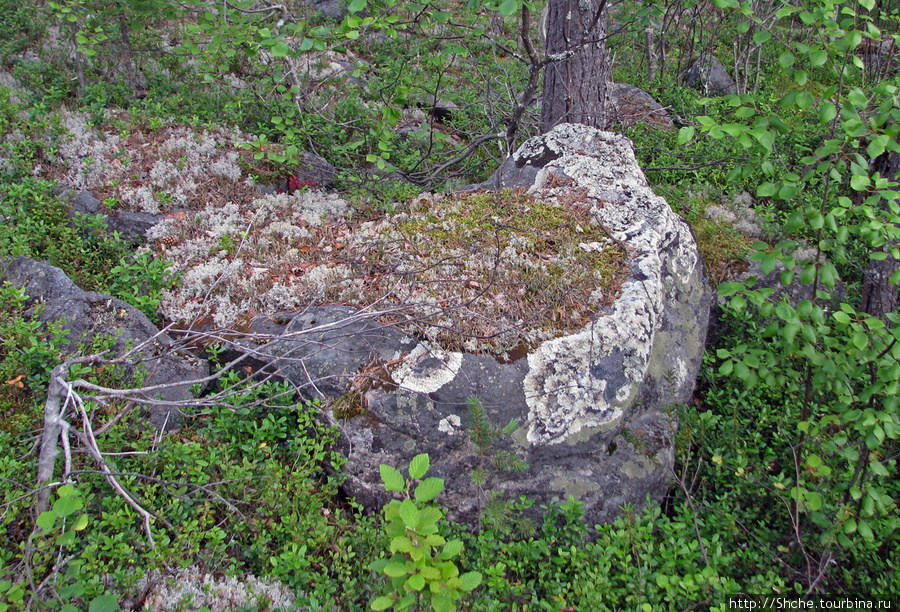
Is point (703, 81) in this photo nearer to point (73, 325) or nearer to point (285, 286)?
point (285, 286)

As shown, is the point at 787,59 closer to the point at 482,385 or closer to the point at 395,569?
the point at 482,385

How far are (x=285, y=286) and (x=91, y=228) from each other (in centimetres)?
242

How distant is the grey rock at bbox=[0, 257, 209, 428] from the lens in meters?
3.91

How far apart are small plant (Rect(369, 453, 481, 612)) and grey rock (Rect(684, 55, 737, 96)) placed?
1059 cm

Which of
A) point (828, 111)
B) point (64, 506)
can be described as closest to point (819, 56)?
point (828, 111)

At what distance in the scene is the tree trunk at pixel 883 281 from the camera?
4125 millimetres

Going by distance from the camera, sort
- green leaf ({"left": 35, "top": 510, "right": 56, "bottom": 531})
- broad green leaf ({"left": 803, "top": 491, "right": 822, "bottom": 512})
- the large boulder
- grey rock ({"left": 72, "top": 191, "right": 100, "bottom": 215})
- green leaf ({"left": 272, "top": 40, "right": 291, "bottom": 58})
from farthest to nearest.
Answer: grey rock ({"left": 72, "top": 191, "right": 100, "bottom": 215})
green leaf ({"left": 272, "top": 40, "right": 291, "bottom": 58})
the large boulder
broad green leaf ({"left": 803, "top": 491, "right": 822, "bottom": 512})
green leaf ({"left": 35, "top": 510, "right": 56, "bottom": 531})

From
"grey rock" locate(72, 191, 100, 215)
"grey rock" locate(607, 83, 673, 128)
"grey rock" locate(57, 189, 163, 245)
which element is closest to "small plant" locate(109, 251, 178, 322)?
"grey rock" locate(57, 189, 163, 245)

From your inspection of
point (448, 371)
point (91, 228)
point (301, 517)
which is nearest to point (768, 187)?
point (448, 371)

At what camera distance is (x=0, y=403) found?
3479 mm

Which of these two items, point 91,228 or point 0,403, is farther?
point 91,228

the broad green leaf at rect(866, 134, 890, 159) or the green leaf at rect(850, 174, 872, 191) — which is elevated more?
the broad green leaf at rect(866, 134, 890, 159)

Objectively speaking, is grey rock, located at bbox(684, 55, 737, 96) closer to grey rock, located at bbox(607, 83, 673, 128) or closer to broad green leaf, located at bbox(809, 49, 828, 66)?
grey rock, located at bbox(607, 83, 673, 128)

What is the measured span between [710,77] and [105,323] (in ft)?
37.3
